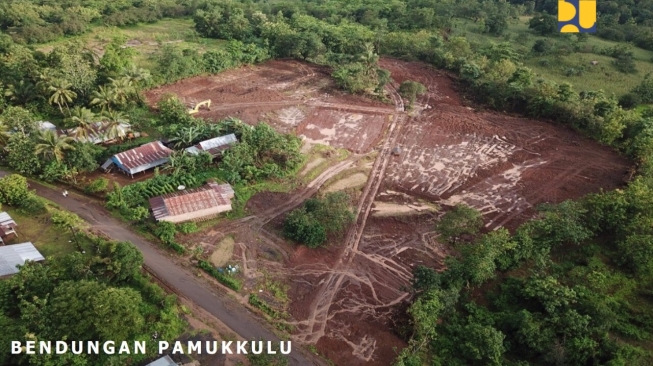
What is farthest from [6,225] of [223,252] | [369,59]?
[369,59]

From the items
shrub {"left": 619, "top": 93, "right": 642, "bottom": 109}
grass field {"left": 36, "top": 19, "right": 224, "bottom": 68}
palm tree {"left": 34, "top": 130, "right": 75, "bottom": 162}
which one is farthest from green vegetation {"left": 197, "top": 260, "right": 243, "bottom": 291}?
shrub {"left": 619, "top": 93, "right": 642, "bottom": 109}

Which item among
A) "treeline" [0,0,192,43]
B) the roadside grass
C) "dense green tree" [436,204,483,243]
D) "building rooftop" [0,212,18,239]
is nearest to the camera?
"building rooftop" [0,212,18,239]

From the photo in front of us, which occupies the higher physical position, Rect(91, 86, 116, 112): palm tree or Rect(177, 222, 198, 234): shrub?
Rect(91, 86, 116, 112): palm tree

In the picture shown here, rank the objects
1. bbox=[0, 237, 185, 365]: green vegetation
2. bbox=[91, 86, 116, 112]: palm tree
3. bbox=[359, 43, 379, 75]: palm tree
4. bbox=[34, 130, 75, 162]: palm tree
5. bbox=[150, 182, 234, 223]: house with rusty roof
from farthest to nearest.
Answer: bbox=[359, 43, 379, 75]: palm tree < bbox=[91, 86, 116, 112]: palm tree < bbox=[34, 130, 75, 162]: palm tree < bbox=[150, 182, 234, 223]: house with rusty roof < bbox=[0, 237, 185, 365]: green vegetation

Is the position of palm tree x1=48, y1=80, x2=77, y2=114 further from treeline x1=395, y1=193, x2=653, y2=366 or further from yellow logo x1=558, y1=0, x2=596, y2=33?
yellow logo x1=558, y1=0, x2=596, y2=33

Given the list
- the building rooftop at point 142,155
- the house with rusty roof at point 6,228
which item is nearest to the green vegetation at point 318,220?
the building rooftop at point 142,155

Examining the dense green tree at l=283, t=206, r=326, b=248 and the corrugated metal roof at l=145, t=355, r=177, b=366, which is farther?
the dense green tree at l=283, t=206, r=326, b=248

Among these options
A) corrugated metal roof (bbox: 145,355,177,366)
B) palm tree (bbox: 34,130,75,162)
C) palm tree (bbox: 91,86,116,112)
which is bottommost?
corrugated metal roof (bbox: 145,355,177,366)
